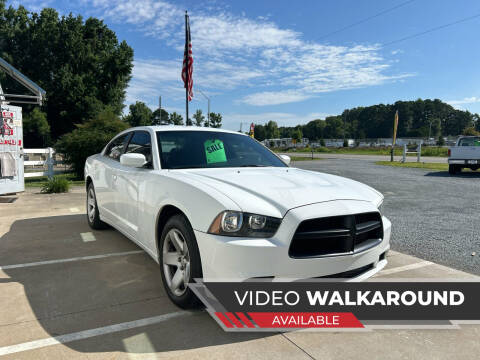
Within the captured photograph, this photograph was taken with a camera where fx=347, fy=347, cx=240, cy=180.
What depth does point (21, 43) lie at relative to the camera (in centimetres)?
4016

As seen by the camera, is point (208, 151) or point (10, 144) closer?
point (208, 151)

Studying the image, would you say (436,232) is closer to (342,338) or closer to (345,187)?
(345,187)

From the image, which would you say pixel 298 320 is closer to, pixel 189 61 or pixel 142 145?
pixel 142 145

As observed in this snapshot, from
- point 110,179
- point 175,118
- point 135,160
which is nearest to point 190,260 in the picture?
point 135,160

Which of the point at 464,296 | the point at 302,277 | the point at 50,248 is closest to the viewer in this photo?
the point at 302,277

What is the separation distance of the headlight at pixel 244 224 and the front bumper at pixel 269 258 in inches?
1.7

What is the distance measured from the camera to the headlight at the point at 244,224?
235 cm

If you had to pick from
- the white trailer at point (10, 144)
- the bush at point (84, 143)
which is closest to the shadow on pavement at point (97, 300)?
the white trailer at point (10, 144)

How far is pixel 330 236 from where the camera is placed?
7.89 ft

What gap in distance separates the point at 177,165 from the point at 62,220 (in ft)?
12.7

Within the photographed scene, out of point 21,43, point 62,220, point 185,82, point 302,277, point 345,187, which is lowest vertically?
point 62,220

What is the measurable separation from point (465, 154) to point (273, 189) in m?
15.3

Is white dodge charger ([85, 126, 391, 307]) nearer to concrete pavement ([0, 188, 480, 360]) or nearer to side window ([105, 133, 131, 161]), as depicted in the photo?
concrete pavement ([0, 188, 480, 360])

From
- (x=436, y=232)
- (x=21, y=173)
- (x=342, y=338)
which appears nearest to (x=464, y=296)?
(x=342, y=338)
